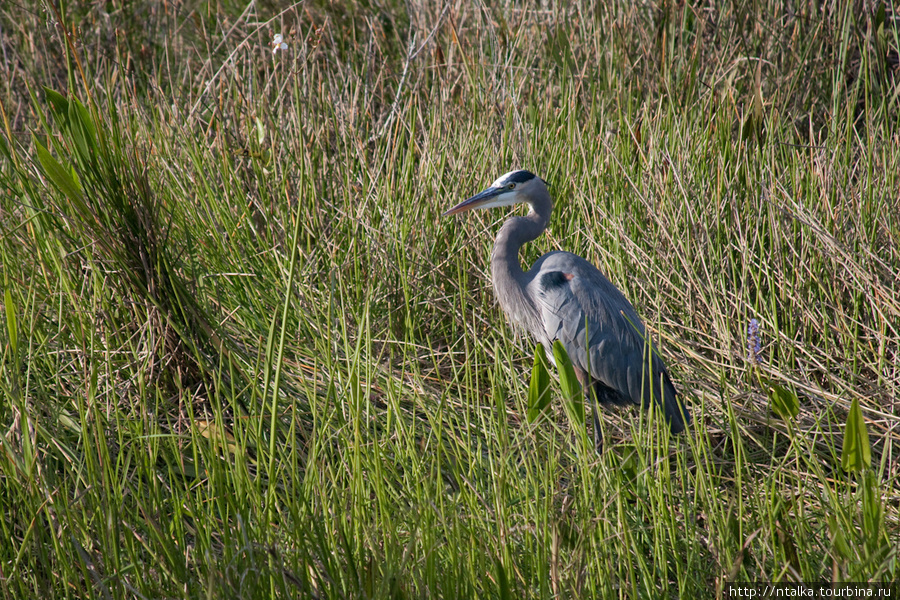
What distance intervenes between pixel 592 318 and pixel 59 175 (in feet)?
5.03

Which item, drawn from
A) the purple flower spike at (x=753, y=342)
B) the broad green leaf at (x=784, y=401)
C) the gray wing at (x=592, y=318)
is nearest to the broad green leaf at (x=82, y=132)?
the gray wing at (x=592, y=318)

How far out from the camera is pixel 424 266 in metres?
2.76

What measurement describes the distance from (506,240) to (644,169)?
0.75m

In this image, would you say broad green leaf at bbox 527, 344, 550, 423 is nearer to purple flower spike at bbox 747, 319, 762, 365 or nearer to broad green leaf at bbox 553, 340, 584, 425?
broad green leaf at bbox 553, 340, 584, 425

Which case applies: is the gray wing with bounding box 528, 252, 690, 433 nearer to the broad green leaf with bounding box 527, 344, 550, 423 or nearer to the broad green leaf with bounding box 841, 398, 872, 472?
the broad green leaf with bounding box 527, 344, 550, 423

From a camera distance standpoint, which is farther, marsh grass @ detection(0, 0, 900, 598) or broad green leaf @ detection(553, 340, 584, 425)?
broad green leaf @ detection(553, 340, 584, 425)

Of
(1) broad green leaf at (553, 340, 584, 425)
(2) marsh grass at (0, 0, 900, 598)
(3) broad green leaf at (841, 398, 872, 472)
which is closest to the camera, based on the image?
(3) broad green leaf at (841, 398, 872, 472)

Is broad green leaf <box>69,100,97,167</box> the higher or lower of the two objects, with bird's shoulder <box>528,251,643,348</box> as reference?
higher

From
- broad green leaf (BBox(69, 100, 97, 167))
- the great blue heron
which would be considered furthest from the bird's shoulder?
broad green leaf (BBox(69, 100, 97, 167))

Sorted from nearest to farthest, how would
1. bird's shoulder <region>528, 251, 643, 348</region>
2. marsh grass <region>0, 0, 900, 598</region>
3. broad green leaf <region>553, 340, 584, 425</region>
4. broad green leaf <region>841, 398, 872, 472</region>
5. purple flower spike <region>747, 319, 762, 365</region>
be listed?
1. broad green leaf <region>841, 398, 872, 472</region>
2. marsh grass <region>0, 0, 900, 598</region>
3. broad green leaf <region>553, 340, 584, 425</region>
4. purple flower spike <region>747, 319, 762, 365</region>
5. bird's shoulder <region>528, 251, 643, 348</region>

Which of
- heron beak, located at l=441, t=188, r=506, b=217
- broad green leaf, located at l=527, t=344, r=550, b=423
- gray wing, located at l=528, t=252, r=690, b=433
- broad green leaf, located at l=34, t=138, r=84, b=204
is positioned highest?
broad green leaf, located at l=34, t=138, r=84, b=204

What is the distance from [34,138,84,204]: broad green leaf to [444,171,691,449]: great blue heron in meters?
1.07

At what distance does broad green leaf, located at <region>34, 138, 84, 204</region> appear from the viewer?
58.7 inches

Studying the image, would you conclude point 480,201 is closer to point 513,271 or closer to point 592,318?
point 513,271
